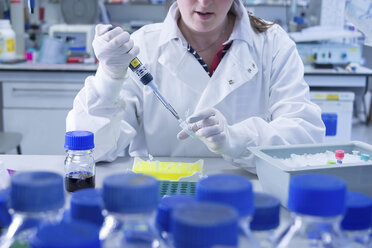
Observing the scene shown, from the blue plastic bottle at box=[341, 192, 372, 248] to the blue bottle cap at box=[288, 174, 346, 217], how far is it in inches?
3.1

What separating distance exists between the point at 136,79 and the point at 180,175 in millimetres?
539

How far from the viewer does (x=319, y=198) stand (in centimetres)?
55

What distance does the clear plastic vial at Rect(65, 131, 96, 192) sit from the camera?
1.10m

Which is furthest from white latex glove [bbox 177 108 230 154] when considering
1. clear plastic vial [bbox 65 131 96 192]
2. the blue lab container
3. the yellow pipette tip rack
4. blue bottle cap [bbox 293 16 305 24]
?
blue bottle cap [bbox 293 16 305 24]

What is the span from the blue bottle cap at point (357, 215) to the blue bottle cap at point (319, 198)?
0.08 meters

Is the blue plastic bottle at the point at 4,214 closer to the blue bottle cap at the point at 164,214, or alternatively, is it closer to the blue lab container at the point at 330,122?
the blue bottle cap at the point at 164,214

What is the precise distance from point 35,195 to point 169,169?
0.80m

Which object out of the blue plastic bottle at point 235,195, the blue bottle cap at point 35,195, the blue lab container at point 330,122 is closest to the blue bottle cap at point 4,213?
the blue bottle cap at point 35,195

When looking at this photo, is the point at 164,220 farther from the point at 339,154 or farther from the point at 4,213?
the point at 339,154

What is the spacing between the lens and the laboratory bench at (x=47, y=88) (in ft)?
10.6

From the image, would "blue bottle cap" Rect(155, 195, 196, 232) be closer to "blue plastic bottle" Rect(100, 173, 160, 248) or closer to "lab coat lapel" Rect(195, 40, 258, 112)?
"blue plastic bottle" Rect(100, 173, 160, 248)

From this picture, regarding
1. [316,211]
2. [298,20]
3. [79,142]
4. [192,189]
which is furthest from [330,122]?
[316,211]

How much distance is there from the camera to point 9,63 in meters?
3.37

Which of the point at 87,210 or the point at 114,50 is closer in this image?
the point at 87,210
